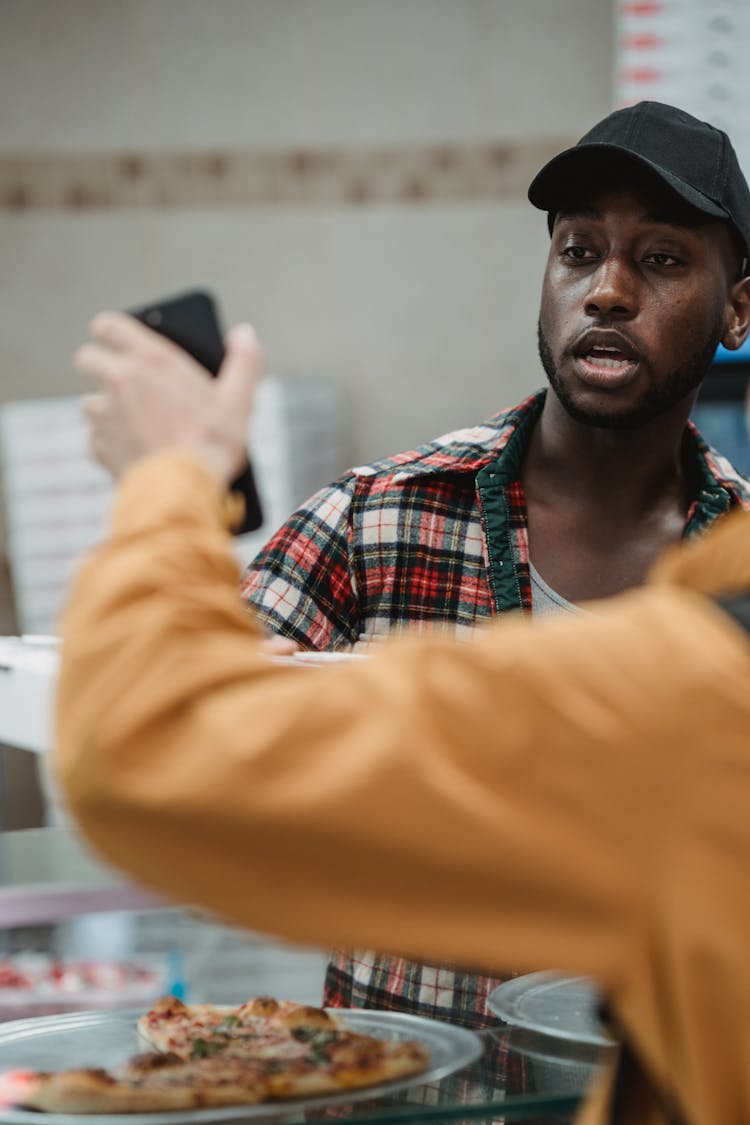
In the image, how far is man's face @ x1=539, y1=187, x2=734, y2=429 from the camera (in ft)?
5.72

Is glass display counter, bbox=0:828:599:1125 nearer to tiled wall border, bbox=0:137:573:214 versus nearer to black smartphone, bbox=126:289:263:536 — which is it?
black smartphone, bbox=126:289:263:536

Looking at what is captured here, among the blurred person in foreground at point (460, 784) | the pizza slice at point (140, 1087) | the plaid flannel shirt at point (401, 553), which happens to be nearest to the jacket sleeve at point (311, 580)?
the plaid flannel shirt at point (401, 553)

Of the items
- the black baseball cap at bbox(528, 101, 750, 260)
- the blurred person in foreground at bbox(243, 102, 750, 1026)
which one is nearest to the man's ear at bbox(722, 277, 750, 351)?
the blurred person in foreground at bbox(243, 102, 750, 1026)

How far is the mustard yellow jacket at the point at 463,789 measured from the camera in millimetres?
694

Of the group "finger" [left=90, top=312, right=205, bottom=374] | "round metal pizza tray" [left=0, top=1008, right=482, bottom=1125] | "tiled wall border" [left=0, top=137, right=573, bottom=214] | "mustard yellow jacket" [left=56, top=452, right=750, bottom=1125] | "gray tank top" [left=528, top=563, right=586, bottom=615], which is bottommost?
"round metal pizza tray" [left=0, top=1008, right=482, bottom=1125]

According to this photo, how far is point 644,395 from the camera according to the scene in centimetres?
178

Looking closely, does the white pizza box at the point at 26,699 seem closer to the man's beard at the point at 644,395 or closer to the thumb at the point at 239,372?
the thumb at the point at 239,372

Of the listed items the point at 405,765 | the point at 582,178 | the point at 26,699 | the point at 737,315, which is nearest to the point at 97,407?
the point at 405,765

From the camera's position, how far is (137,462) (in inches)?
33.1

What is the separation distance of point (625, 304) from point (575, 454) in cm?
23

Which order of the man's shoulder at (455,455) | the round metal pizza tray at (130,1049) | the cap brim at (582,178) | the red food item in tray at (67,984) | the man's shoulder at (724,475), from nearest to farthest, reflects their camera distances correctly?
the round metal pizza tray at (130,1049) → the red food item in tray at (67,984) → the cap brim at (582,178) → the man's shoulder at (455,455) → the man's shoulder at (724,475)

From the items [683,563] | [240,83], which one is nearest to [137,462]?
[683,563]

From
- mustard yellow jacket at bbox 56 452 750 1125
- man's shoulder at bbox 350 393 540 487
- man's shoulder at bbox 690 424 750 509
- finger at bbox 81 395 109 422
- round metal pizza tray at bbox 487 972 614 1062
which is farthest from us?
man's shoulder at bbox 690 424 750 509

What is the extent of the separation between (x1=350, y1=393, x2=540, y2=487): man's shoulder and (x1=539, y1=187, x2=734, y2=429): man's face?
0.13 m
